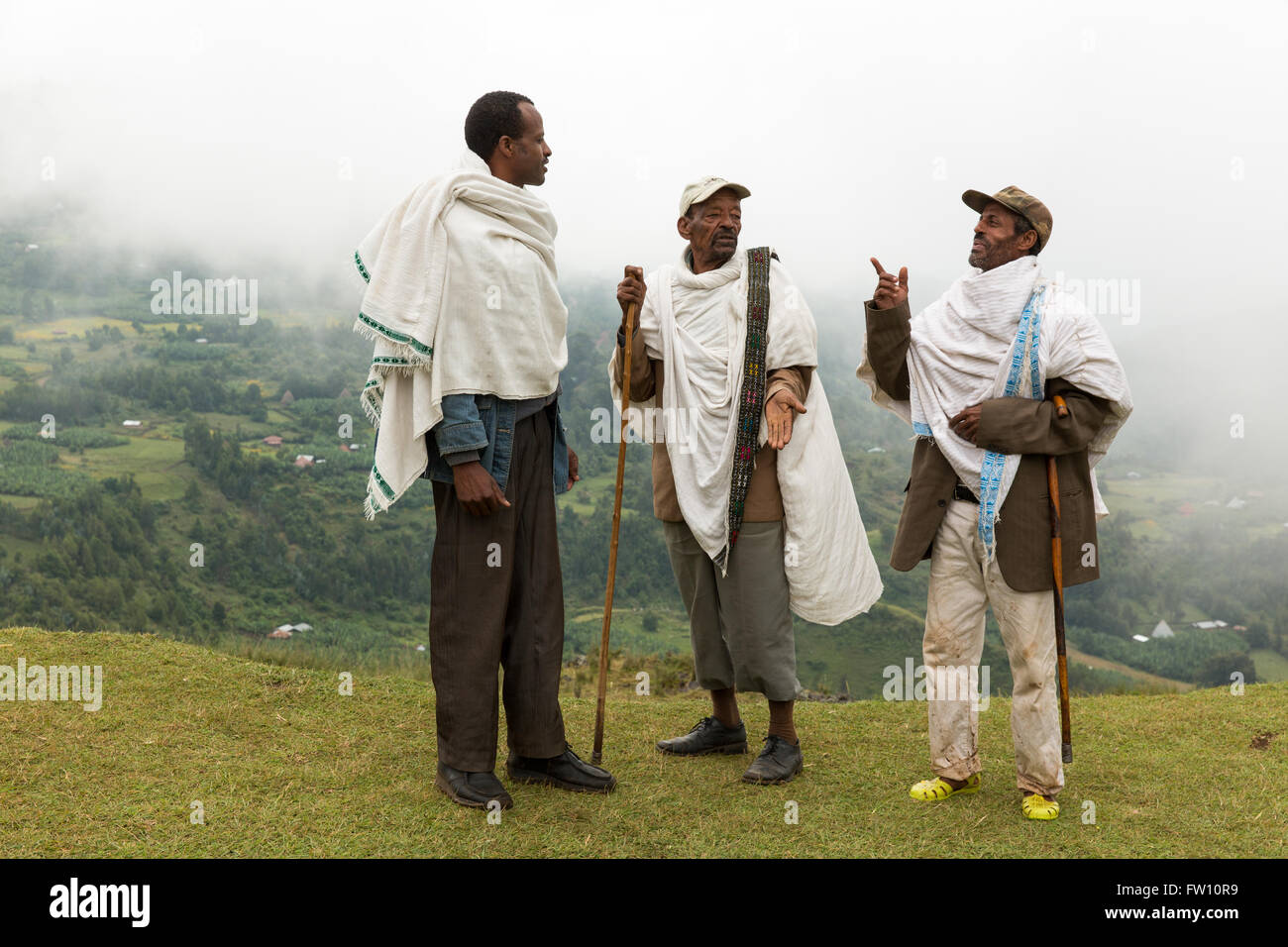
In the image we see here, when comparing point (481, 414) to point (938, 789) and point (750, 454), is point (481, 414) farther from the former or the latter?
point (938, 789)

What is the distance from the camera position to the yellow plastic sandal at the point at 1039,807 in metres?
4.19

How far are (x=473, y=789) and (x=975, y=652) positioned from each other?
7.31ft

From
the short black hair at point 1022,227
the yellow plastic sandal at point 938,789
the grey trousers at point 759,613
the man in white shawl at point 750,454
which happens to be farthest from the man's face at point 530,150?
the yellow plastic sandal at point 938,789

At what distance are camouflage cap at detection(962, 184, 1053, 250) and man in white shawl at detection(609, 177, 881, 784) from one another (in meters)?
0.93

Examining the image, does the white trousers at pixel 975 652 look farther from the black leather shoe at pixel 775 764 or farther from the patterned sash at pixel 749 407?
the patterned sash at pixel 749 407

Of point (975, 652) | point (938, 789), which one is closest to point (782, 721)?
point (938, 789)

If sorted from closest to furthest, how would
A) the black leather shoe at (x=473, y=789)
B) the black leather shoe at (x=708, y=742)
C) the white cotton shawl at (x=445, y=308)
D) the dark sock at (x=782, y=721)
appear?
the white cotton shawl at (x=445, y=308)
the black leather shoe at (x=473, y=789)
the dark sock at (x=782, y=721)
the black leather shoe at (x=708, y=742)

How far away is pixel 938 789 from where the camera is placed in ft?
14.6

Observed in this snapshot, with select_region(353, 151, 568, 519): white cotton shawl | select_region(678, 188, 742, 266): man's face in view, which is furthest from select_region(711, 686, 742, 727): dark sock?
select_region(678, 188, 742, 266): man's face

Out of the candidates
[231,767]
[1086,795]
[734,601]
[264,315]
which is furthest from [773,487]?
[264,315]

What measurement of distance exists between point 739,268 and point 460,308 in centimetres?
142

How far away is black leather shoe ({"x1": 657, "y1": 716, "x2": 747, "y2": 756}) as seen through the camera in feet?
16.5

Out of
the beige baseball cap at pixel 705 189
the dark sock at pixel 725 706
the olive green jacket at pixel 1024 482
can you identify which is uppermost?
the beige baseball cap at pixel 705 189

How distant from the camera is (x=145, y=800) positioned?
13.3ft
